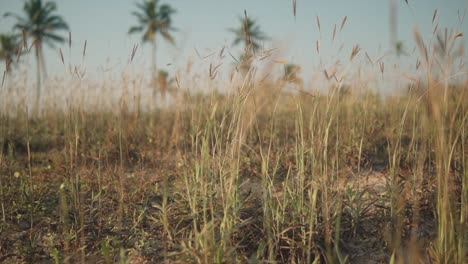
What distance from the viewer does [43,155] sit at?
142 inches

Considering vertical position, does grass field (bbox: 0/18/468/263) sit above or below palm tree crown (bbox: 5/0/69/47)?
below

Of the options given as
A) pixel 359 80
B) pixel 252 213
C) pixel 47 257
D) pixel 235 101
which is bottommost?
pixel 47 257

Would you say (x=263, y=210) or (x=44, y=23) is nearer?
(x=263, y=210)

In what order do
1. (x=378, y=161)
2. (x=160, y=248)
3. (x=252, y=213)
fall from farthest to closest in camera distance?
(x=378, y=161) → (x=252, y=213) → (x=160, y=248)

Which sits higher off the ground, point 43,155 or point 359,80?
point 359,80

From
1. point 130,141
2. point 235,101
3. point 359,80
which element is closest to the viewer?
point 235,101

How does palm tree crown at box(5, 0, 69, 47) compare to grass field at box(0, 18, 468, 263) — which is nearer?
grass field at box(0, 18, 468, 263)

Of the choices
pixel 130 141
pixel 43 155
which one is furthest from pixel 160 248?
pixel 43 155

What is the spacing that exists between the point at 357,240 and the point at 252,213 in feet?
1.86

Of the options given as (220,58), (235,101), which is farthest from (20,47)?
(235,101)

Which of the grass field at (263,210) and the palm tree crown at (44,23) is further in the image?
the palm tree crown at (44,23)

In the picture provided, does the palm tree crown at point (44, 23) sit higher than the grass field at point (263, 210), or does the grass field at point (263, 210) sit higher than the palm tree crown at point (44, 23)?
the palm tree crown at point (44, 23)

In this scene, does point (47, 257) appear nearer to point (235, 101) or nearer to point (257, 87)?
point (235, 101)

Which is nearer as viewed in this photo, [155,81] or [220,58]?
[220,58]
